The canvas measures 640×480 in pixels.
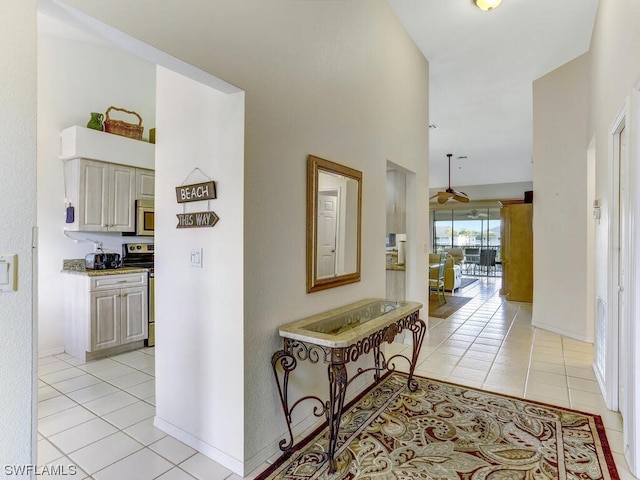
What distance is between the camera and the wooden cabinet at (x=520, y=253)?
6.66 m

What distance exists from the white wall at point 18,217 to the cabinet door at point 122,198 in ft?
10.6

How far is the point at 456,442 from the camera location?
217cm

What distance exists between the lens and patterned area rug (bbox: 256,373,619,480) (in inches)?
74.9

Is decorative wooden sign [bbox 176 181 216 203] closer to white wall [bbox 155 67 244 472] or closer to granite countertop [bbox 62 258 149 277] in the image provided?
white wall [bbox 155 67 244 472]

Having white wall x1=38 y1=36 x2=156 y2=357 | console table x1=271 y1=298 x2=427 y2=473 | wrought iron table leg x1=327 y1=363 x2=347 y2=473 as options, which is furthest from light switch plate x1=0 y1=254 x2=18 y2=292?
white wall x1=38 y1=36 x2=156 y2=357

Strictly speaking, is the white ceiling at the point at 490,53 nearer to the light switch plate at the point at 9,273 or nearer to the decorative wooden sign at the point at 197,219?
the decorative wooden sign at the point at 197,219

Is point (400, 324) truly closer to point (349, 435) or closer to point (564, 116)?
point (349, 435)

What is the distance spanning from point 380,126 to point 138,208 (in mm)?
3020

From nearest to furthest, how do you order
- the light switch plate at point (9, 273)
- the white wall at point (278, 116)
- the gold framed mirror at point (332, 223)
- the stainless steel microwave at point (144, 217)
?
the light switch plate at point (9, 273) → the white wall at point (278, 116) → the gold framed mirror at point (332, 223) → the stainless steel microwave at point (144, 217)

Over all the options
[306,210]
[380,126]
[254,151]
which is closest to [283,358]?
[306,210]

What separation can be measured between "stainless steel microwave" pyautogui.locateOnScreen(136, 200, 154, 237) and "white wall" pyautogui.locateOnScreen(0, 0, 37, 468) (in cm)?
337

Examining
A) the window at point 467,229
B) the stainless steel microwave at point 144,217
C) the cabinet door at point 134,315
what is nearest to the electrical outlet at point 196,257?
the cabinet door at point 134,315

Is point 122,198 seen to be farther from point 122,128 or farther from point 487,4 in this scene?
point 487,4

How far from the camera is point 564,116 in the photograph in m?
4.56
